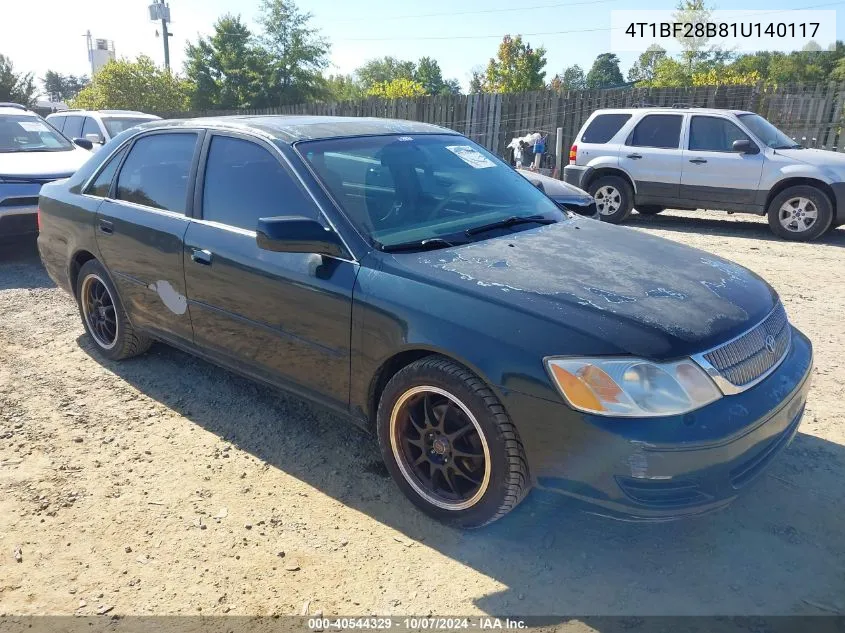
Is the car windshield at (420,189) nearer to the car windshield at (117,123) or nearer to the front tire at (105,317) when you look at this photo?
the front tire at (105,317)

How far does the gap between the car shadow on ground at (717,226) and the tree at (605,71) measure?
90.7 m

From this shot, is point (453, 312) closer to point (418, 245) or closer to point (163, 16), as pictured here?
point (418, 245)

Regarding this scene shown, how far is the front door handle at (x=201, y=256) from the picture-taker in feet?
11.6

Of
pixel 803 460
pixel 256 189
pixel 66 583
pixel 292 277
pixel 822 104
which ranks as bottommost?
pixel 66 583

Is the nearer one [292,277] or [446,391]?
[446,391]

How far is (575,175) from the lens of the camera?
1080 centimetres

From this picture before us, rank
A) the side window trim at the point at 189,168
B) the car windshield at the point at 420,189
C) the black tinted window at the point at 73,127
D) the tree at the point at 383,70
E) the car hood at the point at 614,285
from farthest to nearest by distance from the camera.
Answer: the tree at the point at 383,70, the black tinted window at the point at 73,127, the side window trim at the point at 189,168, the car windshield at the point at 420,189, the car hood at the point at 614,285

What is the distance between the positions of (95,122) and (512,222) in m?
11.6

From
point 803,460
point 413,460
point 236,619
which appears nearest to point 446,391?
point 413,460

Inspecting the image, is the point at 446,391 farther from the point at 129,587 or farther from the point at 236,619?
the point at 129,587

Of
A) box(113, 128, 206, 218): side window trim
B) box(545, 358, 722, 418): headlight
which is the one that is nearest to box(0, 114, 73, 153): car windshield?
box(113, 128, 206, 218): side window trim

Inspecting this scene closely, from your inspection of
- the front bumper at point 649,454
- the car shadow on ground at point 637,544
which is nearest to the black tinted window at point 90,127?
the car shadow on ground at point 637,544

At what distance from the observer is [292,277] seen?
316cm

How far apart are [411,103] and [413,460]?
14.7 metres
